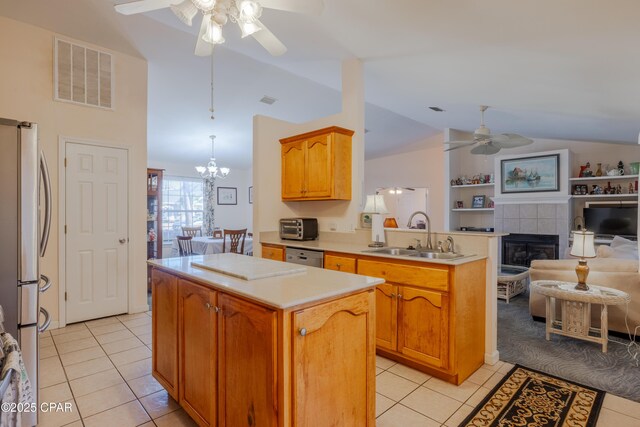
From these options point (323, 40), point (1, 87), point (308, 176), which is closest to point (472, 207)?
point (308, 176)

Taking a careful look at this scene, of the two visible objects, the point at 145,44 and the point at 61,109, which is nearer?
the point at 61,109

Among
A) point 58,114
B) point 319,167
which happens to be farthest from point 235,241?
point 58,114

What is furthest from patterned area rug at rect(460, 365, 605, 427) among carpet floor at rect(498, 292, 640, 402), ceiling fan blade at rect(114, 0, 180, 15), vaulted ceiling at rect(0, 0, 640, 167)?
ceiling fan blade at rect(114, 0, 180, 15)

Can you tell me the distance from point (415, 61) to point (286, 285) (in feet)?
9.03

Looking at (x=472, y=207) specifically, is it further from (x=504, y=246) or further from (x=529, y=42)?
(x=529, y=42)

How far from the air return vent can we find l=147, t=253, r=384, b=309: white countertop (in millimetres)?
2732

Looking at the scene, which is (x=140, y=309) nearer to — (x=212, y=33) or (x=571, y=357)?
(x=212, y=33)

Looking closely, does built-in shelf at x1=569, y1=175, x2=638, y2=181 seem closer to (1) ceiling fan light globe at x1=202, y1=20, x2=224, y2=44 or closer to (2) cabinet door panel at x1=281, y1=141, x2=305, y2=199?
(2) cabinet door panel at x1=281, y1=141, x2=305, y2=199

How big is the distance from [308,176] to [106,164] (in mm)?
2325

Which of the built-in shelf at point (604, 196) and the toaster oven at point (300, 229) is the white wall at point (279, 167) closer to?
the toaster oven at point (300, 229)

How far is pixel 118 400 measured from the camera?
2193mm

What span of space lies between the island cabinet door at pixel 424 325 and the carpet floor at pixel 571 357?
814 millimetres

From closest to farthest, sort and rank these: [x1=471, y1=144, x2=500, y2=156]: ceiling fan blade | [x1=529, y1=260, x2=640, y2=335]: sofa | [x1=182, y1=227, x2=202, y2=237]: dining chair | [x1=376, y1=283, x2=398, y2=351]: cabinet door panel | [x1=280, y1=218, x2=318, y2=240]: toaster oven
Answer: [x1=376, y1=283, x2=398, y2=351]: cabinet door panel < [x1=529, y1=260, x2=640, y2=335]: sofa < [x1=280, y1=218, x2=318, y2=240]: toaster oven < [x1=471, y1=144, x2=500, y2=156]: ceiling fan blade < [x1=182, y1=227, x2=202, y2=237]: dining chair

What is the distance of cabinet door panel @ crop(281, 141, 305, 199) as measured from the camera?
3.97 metres
